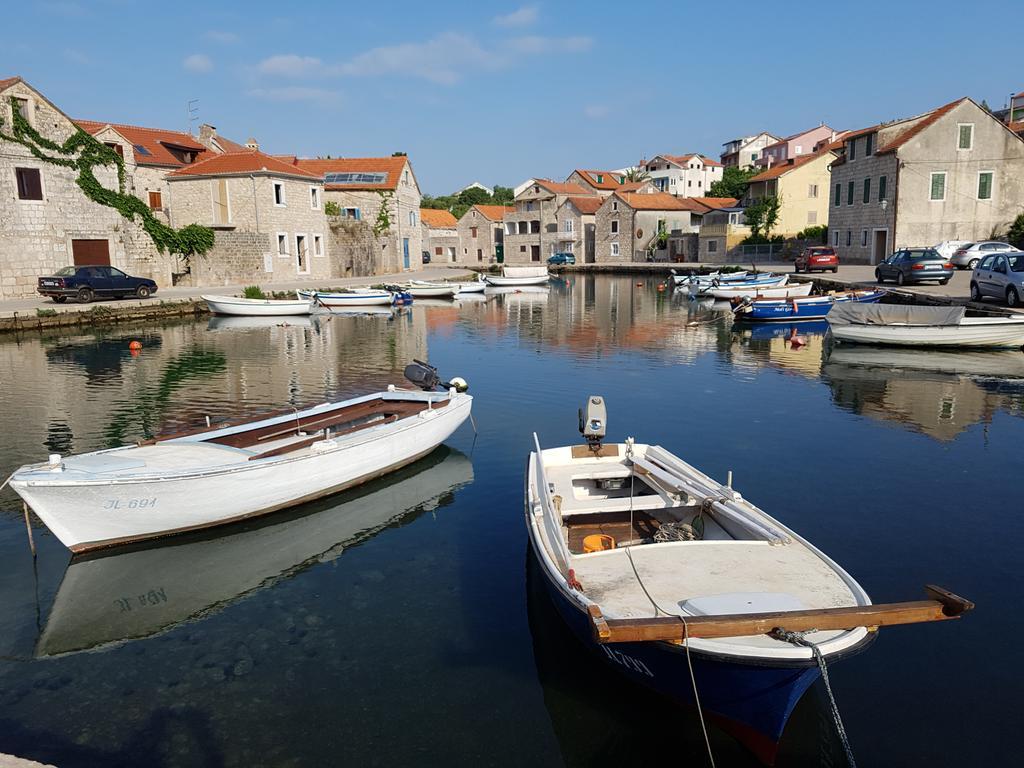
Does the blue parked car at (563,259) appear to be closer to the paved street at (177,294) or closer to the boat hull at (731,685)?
the paved street at (177,294)

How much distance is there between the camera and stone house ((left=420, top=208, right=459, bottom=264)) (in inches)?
3593

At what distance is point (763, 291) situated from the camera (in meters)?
39.0

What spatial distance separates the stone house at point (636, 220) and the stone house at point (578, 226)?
7.17 feet

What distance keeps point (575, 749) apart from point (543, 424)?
10.0m

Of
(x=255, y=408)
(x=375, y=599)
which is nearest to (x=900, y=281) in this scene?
(x=255, y=408)

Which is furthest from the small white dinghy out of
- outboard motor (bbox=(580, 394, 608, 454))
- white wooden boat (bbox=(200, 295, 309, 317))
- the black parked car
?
the black parked car

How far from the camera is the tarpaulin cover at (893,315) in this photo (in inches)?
917

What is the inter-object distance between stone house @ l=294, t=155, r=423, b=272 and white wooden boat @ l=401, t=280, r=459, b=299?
1232cm

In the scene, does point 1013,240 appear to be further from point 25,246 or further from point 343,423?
point 25,246

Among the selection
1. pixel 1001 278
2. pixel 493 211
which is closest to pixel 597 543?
pixel 1001 278

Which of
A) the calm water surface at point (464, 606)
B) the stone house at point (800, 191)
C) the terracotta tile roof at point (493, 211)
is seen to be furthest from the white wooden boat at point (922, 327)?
the terracotta tile roof at point (493, 211)

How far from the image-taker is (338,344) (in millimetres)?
28422

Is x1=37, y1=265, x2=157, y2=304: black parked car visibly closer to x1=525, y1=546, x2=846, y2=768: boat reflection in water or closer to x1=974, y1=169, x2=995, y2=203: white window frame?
x1=525, y1=546, x2=846, y2=768: boat reflection in water

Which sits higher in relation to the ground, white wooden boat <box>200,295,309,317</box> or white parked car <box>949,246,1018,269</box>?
white parked car <box>949,246,1018,269</box>
